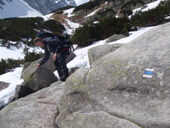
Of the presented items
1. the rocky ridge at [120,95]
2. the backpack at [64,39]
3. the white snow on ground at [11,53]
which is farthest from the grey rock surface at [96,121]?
the white snow on ground at [11,53]

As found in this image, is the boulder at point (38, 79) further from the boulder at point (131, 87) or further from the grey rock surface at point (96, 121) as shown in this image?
the grey rock surface at point (96, 121)

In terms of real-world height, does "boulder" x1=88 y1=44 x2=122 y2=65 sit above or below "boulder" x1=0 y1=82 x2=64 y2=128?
above

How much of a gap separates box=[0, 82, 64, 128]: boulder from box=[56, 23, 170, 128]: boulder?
0.31 metres

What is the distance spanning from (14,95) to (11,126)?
2.54 meters

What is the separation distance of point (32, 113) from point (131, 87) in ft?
7.25

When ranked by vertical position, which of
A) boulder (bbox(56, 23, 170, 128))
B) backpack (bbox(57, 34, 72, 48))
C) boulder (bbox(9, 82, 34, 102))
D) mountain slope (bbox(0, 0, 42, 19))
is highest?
mountain slope (bbox(0, 0, 42, 19))

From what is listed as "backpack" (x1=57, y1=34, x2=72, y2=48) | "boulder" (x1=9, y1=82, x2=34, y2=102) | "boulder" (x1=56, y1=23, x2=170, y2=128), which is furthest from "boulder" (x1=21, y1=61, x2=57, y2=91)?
"boulder" (x1=56, y1=23, x2=170, y2=128)

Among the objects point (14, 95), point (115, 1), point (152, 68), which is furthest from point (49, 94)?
point (115, 1)

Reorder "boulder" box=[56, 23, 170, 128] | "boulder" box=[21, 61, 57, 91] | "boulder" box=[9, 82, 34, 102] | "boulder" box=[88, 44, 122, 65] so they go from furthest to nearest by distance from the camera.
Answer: "boulder" box=[21, 61, 57, 91]
"boulder" box=[9, 82, 34, 102]
"boulder" box=[88, 44, 122, 65]
"boulder" box=[56, 23, 170, 128]

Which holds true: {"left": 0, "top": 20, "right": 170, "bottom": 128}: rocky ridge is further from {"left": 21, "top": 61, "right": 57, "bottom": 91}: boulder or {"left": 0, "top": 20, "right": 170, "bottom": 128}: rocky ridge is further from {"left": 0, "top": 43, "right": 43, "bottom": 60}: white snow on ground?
{"left": 0, "top": 43, "right": 43, "bottom": 60}: white snow on ground

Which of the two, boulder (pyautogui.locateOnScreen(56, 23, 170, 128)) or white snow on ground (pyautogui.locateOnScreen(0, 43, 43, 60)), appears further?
white snow on ground (pyautogui.locateOnScreen(0, 43, 43, 60))

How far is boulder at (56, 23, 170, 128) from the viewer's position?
2023 millimetres

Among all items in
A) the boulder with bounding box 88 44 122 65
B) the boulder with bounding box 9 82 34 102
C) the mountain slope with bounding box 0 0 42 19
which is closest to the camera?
the boulder with bounding box 88 44 122 65

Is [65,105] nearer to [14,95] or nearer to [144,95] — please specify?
[144,95]
